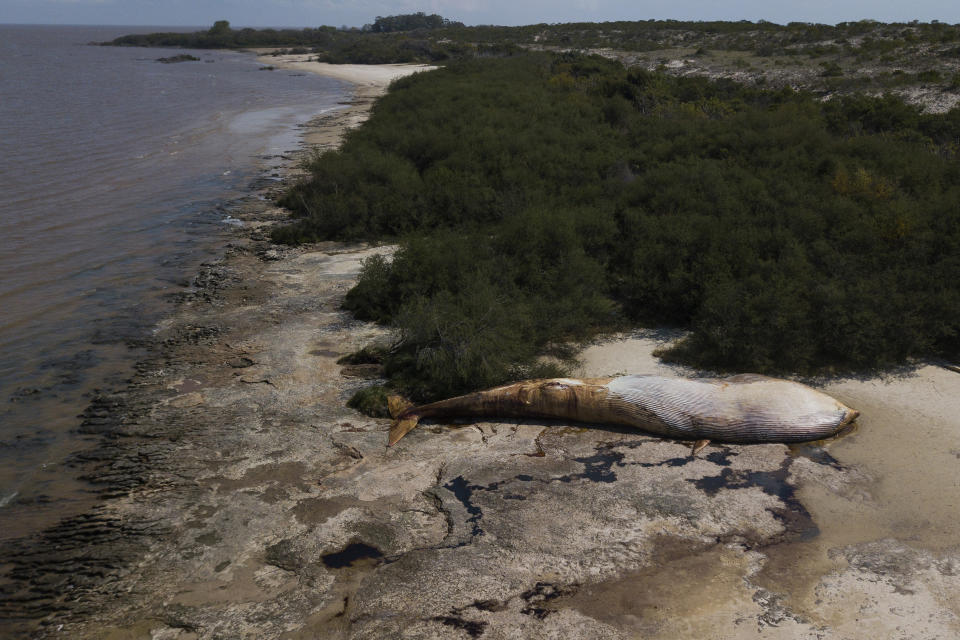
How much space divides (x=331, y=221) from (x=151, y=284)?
4997 mm

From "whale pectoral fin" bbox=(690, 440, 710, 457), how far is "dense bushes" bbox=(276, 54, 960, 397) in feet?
7.40

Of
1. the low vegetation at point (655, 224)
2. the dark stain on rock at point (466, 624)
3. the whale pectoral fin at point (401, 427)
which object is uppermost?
the low vegetation at point (655, 224)

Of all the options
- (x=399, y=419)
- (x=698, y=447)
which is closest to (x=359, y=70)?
(x=399, y=419)

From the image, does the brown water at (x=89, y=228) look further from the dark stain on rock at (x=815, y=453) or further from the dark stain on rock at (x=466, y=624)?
the dark stain on rock at (x=815, y=453)

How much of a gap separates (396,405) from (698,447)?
4069 mm

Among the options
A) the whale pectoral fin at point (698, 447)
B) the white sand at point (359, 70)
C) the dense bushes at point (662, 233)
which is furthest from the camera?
the white sand at point (359, 70)

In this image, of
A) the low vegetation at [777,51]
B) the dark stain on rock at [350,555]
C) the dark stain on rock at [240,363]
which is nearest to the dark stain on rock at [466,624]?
the dark stain on rock at [350,555]

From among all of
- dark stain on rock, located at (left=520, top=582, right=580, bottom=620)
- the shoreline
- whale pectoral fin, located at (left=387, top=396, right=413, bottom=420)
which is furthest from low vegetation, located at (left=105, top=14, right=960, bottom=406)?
dark stain on rock, located at (left=520, top=582, right=580, bottom=620)

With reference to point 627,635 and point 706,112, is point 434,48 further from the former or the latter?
point 627,635

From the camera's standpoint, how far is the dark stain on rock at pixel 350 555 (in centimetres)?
642

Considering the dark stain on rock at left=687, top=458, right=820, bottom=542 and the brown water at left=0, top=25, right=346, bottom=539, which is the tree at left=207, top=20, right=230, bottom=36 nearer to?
the brown water at left=0, top=25, right=346, bottom=539

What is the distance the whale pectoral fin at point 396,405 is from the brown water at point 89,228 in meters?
3.88

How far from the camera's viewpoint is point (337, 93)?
5306cm

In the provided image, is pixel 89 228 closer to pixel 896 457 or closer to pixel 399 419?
pixel 399 419
